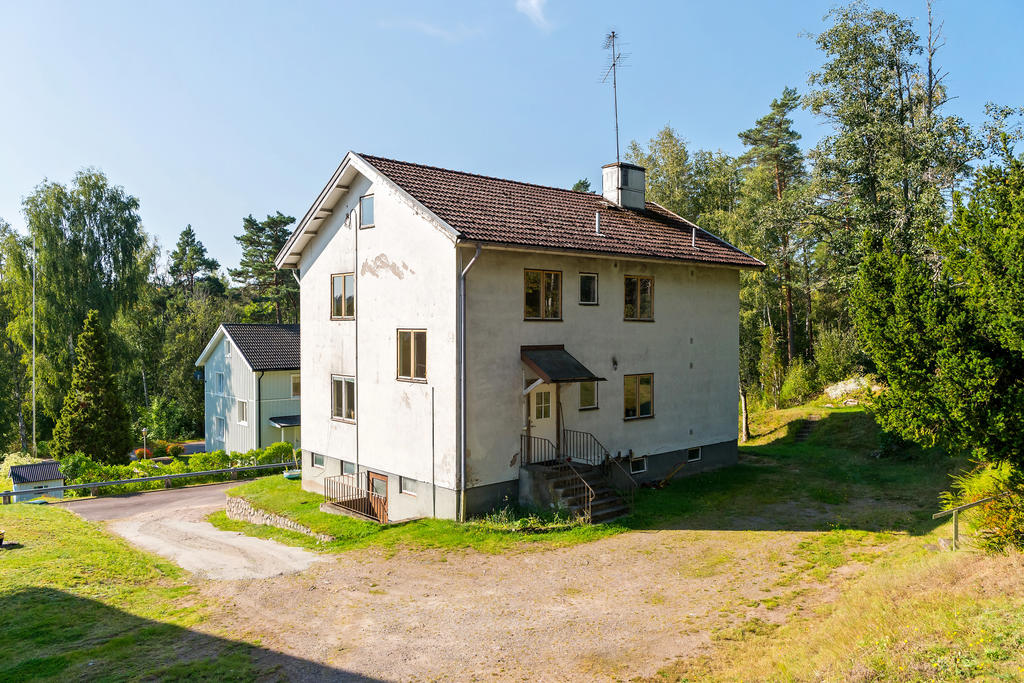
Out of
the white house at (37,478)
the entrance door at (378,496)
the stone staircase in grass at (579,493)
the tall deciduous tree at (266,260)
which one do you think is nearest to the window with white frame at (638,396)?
the stone staircase in grass at (579,493)

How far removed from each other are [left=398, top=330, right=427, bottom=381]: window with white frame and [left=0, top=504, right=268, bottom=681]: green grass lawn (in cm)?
710

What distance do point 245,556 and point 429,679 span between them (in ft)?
29.3

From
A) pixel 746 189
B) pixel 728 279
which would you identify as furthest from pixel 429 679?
pixel 746 189

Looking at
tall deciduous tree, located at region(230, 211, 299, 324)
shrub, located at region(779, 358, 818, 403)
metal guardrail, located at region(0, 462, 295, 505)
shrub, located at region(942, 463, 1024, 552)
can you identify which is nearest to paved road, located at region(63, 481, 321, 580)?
metal guardrail, located at region(0, 462, 295, 505)

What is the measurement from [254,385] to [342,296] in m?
16.8

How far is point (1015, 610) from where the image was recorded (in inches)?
331

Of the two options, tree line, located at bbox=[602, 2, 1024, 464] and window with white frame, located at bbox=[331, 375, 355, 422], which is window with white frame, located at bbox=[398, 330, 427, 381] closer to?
window with white frame, located at bbox=[331, 375, 355, 422]

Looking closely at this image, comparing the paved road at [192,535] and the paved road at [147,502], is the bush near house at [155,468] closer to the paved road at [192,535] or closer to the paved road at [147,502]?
the paved road at [147,502]

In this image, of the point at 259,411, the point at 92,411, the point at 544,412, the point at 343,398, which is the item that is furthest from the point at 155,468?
the point at 544,412

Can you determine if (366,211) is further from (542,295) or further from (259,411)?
(259,411)

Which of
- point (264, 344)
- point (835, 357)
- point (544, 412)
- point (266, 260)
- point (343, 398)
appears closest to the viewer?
point (544, 412)

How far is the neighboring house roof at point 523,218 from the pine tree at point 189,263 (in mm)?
64244

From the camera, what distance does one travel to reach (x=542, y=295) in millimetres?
17906

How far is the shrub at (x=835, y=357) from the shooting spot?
35.0 m
